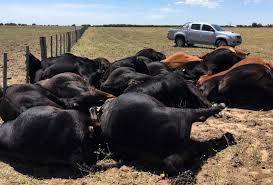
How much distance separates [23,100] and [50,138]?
151cm

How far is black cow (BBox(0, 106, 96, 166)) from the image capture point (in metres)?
6.27

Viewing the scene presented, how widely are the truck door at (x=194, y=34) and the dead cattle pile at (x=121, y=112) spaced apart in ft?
74.0

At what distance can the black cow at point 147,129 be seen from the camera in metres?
6.07

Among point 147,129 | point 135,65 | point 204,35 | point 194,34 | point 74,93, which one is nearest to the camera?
point 147,129

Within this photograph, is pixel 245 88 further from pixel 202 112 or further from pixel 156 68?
pixel 202 112

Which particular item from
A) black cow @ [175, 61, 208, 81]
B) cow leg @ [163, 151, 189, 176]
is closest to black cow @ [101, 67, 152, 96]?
black cow @ [175, 61, 208, 81]

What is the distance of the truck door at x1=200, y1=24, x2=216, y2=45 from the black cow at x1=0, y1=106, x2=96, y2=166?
26.3m

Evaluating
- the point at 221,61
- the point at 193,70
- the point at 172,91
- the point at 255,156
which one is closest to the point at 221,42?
the point at 221,61

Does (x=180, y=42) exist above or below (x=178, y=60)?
below

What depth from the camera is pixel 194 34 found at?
108 feet

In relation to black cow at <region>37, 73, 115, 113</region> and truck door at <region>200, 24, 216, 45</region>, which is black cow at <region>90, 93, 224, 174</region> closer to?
black cow at <region>37, 73, 115, 113</region>

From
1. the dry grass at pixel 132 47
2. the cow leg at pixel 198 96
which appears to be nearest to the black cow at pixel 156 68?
the cow leg at pixel 198 96

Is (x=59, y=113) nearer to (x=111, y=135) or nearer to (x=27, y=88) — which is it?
(x=111, y=135)

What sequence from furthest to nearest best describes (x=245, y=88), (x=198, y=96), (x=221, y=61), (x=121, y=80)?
1. (x=221, y=61)
2. (x=245, y=88)
3. (x=121, y=80)
4. (x=198, y=96)
